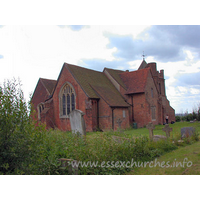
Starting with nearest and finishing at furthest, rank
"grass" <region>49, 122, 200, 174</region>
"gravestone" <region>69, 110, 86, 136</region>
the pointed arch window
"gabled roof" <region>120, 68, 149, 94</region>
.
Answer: "grass" <region>49, 122, 200, 174</region> → "gravestone" <region>69, 110, 86, 136</region> → the pointed arch window → "gabled roof" <region>120, 68, 149, 94</region>

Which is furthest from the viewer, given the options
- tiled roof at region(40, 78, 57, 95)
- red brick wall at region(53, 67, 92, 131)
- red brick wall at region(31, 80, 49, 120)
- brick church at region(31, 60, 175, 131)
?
tiled roof at region(40, 78, 57, 95)

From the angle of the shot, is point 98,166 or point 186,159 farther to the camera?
point 186,159

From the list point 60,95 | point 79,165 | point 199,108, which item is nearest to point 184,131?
point 79,165

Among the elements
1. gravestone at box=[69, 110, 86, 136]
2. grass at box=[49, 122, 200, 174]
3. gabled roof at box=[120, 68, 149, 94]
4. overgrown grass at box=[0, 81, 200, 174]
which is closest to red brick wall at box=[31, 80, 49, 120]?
gabled roof at box=[120, 68, 149, 94]

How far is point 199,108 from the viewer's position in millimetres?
24938

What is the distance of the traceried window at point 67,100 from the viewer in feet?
82.8

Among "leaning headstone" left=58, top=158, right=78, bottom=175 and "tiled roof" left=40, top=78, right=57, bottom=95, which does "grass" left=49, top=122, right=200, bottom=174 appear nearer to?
"leaning headstone" left=58, top=158, right=78, bottom=175

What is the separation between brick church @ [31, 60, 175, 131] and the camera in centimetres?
2367

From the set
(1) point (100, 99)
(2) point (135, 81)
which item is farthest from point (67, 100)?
(2) point (135, 81)

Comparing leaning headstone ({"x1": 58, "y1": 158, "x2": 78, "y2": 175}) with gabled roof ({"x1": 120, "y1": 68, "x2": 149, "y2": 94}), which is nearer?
leaning headstone ({"x1": 58, "y1": 158, "x2": 78, "y2": 175})

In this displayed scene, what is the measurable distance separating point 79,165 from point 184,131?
9134 mm

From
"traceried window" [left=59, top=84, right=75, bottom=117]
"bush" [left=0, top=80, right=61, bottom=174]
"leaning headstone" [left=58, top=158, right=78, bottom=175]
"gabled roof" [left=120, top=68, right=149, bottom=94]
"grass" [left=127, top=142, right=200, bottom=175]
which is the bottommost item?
"grass" [left=127, top=142, right=200, bottom=175]

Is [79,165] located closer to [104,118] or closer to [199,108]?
[104,118]

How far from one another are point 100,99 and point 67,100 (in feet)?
15.0
